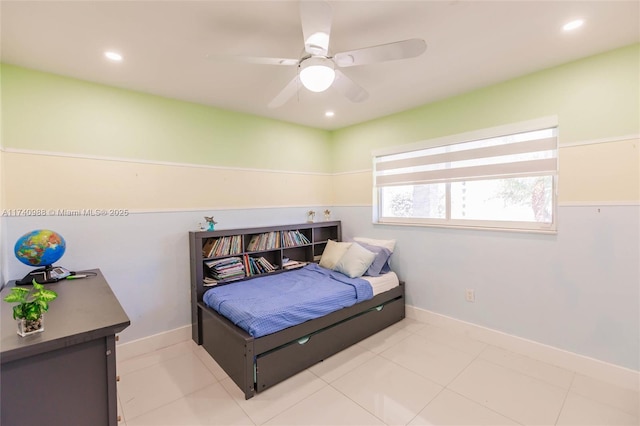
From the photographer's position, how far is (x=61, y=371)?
1142mm

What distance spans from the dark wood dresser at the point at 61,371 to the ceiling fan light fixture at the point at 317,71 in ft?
5.12

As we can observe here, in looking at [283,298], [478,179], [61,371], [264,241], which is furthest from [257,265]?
[478,179]

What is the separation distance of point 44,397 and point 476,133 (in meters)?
3.40

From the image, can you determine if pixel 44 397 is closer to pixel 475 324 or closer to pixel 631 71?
pixel 475 324

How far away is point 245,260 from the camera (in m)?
3.06

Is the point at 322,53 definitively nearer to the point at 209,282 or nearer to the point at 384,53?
the point at 384,53

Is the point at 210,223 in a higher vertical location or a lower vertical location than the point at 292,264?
higher

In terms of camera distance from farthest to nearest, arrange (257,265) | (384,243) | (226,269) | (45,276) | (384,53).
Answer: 1. (384,243)
2. (257,265)
3. (226,269)
4. (45,276)
5. (384,53)

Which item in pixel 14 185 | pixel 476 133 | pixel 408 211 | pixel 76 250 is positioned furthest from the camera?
pixel 408 211

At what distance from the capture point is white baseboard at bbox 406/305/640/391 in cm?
202

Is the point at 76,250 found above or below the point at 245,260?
above

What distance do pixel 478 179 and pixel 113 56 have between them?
10.5ft

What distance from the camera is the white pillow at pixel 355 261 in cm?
299

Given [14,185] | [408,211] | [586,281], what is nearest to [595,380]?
[586,281]
